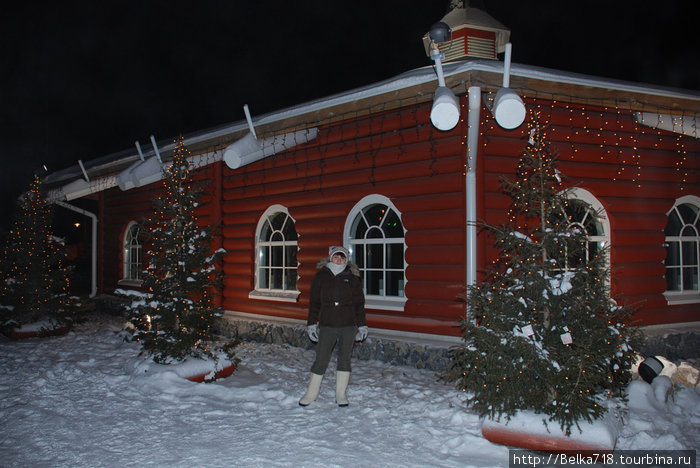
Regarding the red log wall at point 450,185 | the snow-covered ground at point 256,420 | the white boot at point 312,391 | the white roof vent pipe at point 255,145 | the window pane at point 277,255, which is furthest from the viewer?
the window pane at point 277,255

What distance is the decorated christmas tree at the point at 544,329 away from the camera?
4453 millimetres

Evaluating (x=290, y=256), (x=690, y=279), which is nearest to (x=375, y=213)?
(x=290, y=256)

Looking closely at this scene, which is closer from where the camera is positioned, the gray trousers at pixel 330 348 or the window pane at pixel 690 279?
the gray trousers at pixel 330 348

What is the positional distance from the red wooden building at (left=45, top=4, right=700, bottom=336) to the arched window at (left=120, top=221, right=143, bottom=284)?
4451 mm

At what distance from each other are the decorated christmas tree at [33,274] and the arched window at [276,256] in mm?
4133

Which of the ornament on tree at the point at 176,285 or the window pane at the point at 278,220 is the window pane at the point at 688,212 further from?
the ornament on tree at the point at 176,285

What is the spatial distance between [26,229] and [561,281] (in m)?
10.6

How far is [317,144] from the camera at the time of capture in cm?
927

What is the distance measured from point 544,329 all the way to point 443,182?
127 inches

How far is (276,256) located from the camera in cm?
1025

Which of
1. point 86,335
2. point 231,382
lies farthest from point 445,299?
point 86,335

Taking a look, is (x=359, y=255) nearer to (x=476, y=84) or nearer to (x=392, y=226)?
(x=392, y=226)

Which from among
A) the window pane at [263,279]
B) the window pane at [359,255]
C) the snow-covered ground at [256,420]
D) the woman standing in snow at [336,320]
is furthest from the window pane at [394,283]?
the window pane at [263,279]

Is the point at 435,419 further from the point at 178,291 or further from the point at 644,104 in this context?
the point at 644,104
